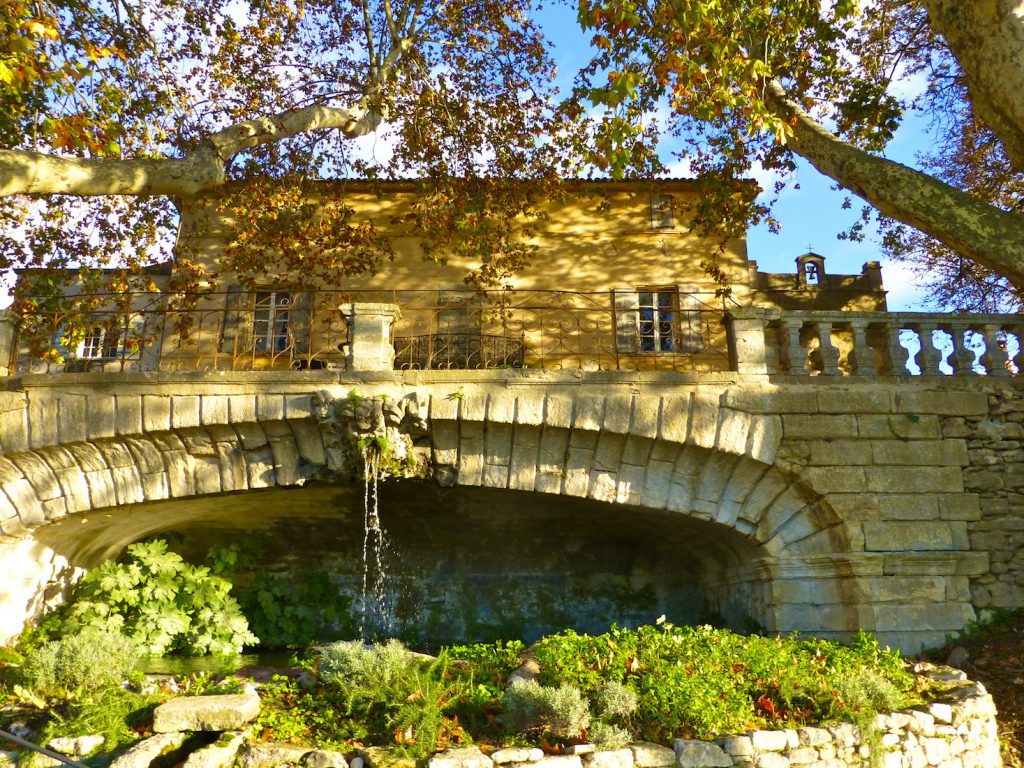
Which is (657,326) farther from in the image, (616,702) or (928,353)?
(616,702)

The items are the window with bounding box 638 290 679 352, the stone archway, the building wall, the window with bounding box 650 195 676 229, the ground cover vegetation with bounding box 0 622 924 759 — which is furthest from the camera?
the window with bounding box 650 195 676 229

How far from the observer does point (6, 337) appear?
22.9 ft

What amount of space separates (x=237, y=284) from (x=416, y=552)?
5.56 meters

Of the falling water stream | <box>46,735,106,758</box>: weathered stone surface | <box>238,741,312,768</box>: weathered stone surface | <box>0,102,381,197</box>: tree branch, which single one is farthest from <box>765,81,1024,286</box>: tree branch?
<box>46,735,106,758</box>: weathered stone surface

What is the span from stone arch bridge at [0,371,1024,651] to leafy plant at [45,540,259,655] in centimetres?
56

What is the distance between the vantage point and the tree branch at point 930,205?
5699 mm

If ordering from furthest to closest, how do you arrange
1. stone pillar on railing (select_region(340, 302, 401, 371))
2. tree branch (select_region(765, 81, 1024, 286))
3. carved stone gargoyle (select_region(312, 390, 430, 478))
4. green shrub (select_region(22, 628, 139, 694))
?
stone pillar on railing (select_region(340, 302, 401, 371)) → carved stone gargoyle (select_region(312, 390, 430, 478)) → tree branch (select_region(765, 81, 1024, 286)) → green shrub (select_region(22, 628, 139, 694))

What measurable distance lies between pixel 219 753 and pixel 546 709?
1.88 metres

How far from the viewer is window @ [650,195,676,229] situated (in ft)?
40.4

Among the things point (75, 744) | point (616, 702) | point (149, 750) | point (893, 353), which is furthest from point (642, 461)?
point (75, 744)

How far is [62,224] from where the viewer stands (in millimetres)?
8703

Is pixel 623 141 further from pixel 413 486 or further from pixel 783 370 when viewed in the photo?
pixel 413 486

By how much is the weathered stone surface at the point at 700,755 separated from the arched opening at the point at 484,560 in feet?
12.7

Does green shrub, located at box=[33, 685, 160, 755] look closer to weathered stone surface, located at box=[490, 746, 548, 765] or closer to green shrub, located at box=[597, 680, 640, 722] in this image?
weathered stone surface, located at box=[490, 746, 548, 765]
